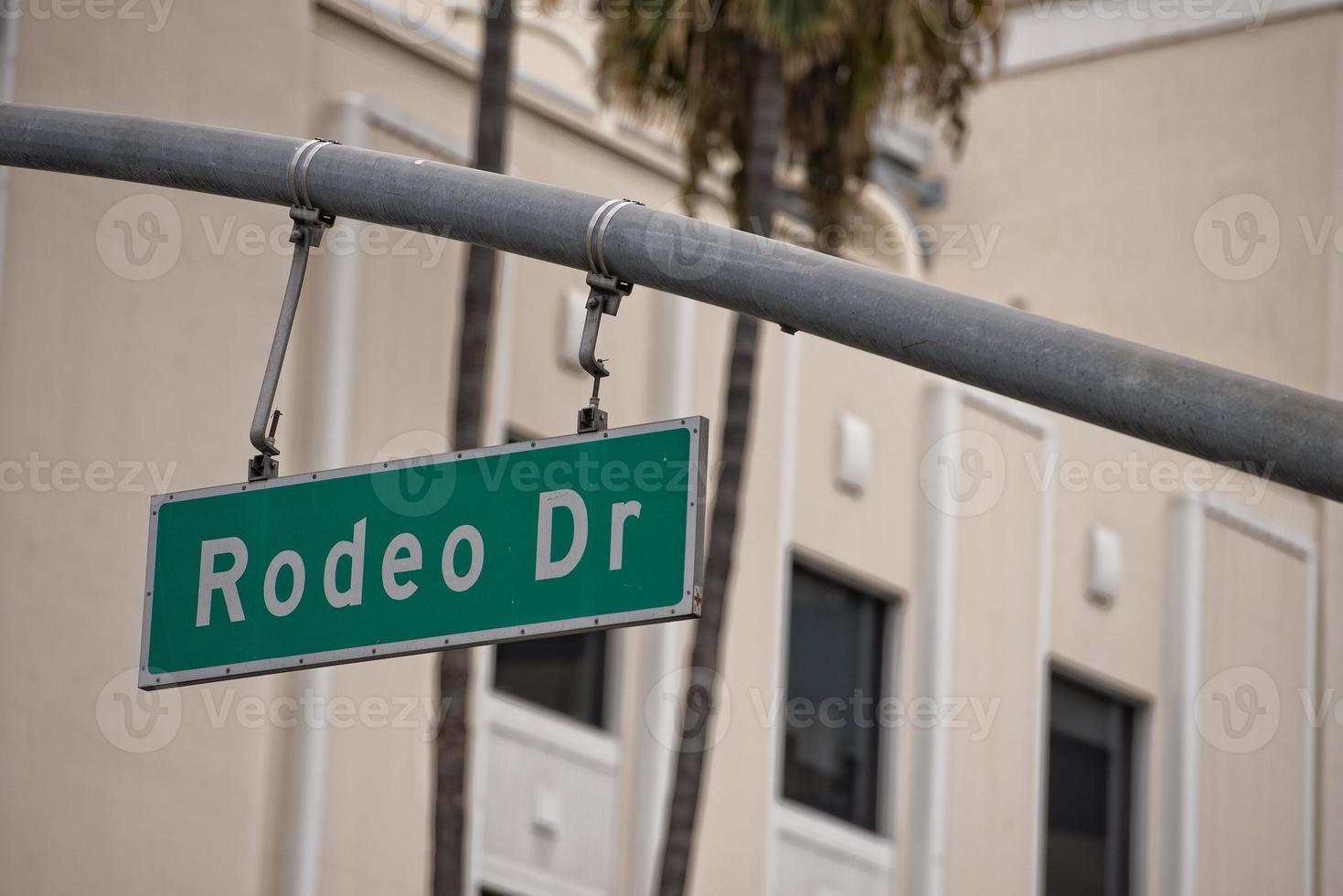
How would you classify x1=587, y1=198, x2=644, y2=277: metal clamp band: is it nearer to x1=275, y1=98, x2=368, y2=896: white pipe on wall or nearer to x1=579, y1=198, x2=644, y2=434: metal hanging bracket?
x1=579, y1=198, x2=644, y2=434: metal hanging bracket

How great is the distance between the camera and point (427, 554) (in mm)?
5730

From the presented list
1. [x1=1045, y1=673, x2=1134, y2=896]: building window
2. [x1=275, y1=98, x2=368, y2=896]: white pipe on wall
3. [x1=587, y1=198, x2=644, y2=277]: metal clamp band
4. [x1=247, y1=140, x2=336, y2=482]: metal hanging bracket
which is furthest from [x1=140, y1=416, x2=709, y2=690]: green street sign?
[x1=1045, y1=673, x2=1134, y2=896]: building window

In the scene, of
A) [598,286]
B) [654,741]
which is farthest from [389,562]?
[654,741]

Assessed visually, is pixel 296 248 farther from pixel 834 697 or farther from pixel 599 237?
pixel 834 697

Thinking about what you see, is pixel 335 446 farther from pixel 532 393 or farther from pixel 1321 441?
pixel 1321 441

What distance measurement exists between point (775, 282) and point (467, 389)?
369 inches

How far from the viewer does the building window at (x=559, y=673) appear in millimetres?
16391

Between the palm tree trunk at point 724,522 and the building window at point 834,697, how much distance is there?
319 cm

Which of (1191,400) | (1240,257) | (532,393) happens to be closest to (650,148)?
(532,393)

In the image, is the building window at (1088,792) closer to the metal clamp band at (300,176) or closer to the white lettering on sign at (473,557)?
the white lettering on sign at (473,557)

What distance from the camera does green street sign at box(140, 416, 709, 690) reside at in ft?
17.7

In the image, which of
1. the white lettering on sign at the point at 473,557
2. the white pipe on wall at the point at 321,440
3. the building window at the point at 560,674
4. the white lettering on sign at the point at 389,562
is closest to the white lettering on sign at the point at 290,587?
the white lettering on sign at the point at 389,562

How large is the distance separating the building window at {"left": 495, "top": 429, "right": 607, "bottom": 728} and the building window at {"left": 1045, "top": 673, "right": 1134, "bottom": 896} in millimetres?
6212

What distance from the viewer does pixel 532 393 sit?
16.7m
